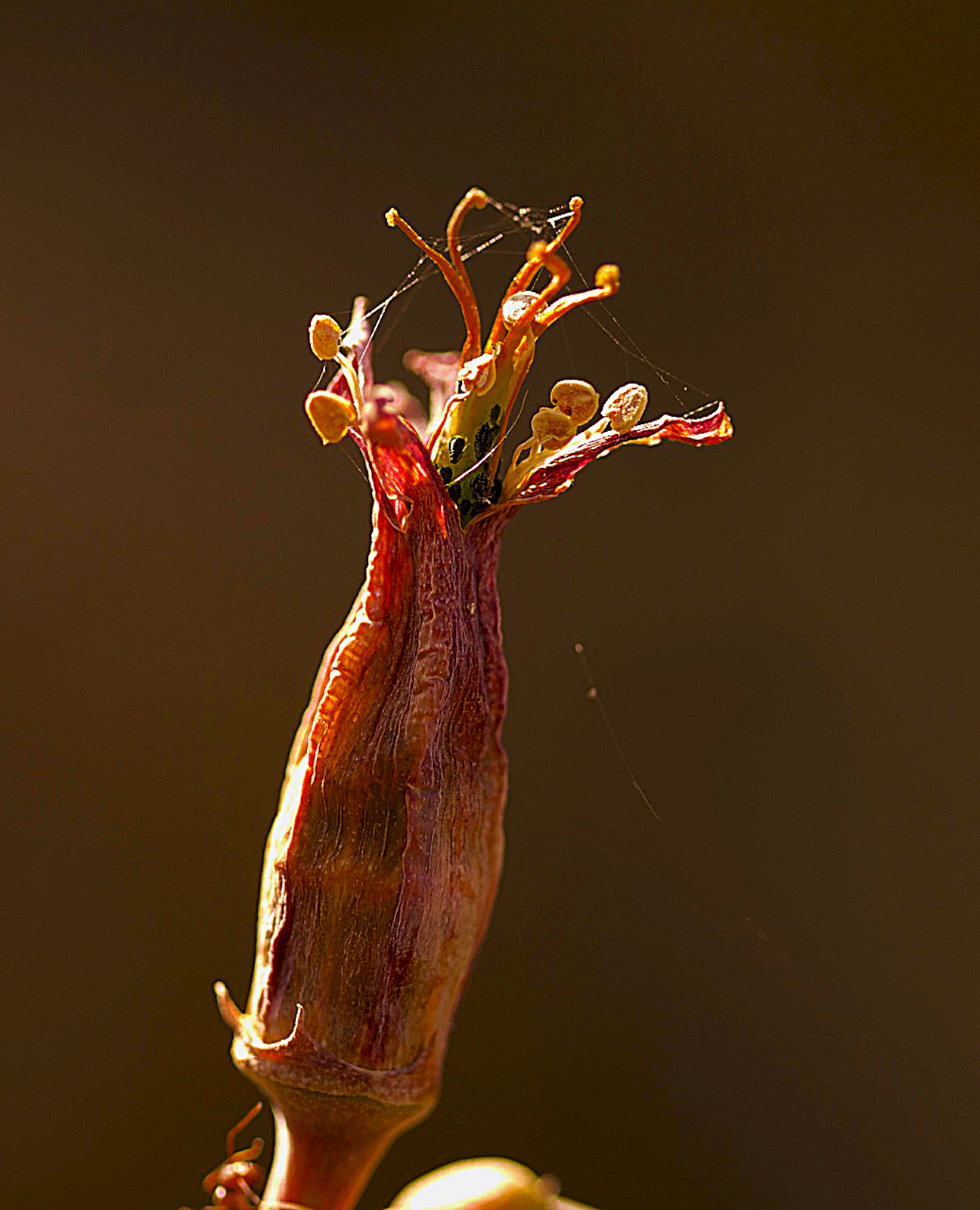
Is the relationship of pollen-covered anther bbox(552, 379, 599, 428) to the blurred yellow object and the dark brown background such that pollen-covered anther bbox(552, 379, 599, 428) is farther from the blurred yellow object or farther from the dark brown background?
the dark brown background

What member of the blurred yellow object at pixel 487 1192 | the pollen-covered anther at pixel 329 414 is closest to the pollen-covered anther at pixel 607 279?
the pollen-covered anther at pixel 329 414

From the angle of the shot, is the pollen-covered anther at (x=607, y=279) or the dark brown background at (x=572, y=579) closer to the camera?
the pollen-covered anther at (x=607, y=279)

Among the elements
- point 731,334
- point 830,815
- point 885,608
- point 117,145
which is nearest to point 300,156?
point 117,145

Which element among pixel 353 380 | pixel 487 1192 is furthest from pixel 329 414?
pixel 487 1192

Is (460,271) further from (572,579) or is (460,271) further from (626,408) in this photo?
(572,579)

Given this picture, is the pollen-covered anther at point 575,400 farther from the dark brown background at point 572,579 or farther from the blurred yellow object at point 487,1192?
the dark brown background at point 572,579

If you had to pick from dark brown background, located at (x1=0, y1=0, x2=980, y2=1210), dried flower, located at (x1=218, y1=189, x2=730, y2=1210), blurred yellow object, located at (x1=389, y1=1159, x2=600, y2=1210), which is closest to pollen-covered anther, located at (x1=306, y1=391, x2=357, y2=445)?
dried flower, located at (x1=218, y1=189, x2=730, y2=1210)
